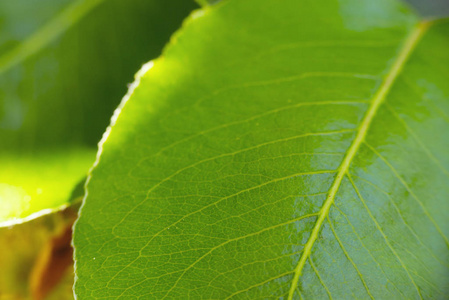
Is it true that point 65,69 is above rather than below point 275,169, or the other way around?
above

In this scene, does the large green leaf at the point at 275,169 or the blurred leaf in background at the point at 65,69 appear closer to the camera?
the large green leaf at the point at 275,169

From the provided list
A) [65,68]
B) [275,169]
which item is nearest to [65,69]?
[65,68]

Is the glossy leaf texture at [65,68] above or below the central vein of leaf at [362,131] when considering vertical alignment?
above

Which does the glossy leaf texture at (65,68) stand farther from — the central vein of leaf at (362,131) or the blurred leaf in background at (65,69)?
the central vein of leaf at (362,131)

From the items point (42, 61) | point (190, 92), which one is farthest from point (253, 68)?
point (42, 61)

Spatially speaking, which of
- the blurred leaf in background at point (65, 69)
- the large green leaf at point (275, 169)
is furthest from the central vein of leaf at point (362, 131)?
the blurred leaf in background at point (65, 69)

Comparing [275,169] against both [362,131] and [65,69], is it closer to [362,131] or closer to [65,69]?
[362,131]
